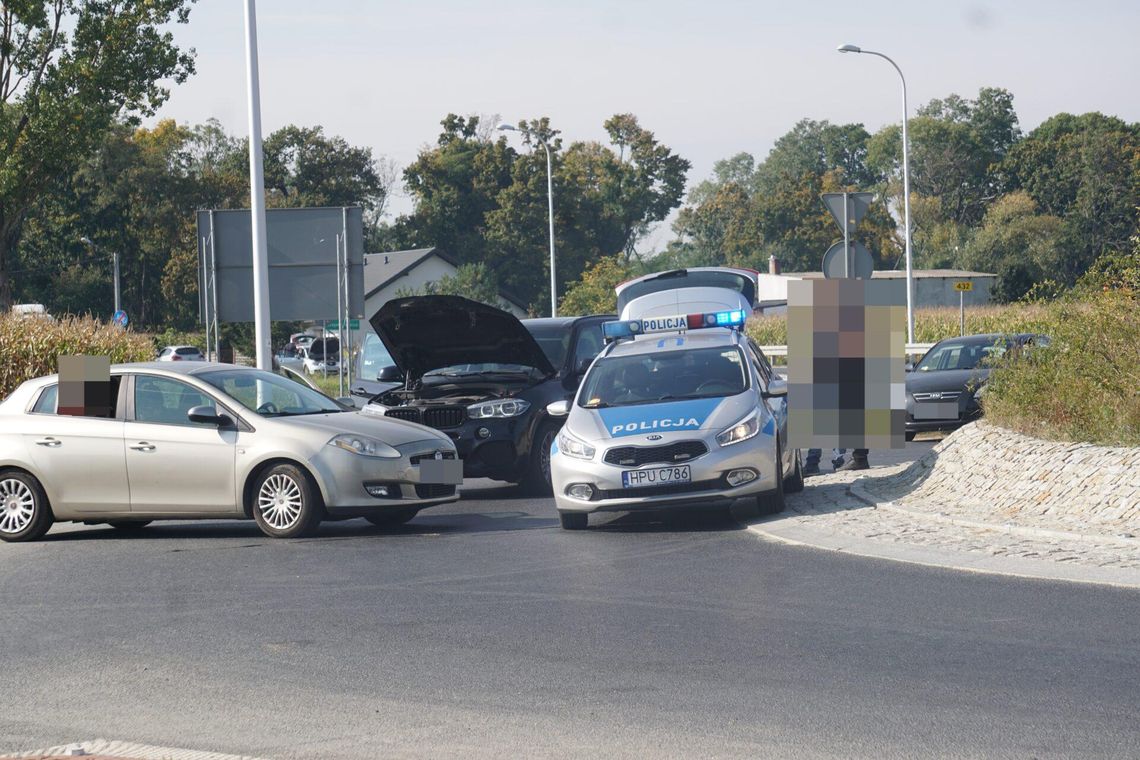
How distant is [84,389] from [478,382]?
14.2ft

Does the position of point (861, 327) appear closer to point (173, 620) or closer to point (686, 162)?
point (173, 620)

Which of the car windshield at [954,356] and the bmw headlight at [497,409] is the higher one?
the car windshield at [954,356]

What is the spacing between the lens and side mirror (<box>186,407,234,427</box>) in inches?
502

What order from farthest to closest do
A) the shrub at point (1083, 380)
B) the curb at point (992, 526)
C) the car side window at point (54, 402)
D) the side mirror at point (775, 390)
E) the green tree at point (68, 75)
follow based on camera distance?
the green tree at point (68, 75)
the side mirror at point (775, 390)
the car side window at point (54, 402)
the shrub at point (1083, 380)
the curb at point (992, 526)

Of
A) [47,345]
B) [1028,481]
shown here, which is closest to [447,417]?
[1028,481]

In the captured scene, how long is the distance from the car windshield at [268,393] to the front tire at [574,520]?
257 cm

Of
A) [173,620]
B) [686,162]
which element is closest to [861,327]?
[173,620]

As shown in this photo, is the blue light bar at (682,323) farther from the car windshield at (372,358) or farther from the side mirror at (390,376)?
the car windshield at (372,358)

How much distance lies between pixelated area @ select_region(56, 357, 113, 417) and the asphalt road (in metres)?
2.09

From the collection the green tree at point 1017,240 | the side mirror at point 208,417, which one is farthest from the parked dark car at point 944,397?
the green tree at point 1017,240

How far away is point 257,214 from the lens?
69.7 ft

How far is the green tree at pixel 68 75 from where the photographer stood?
34562mm

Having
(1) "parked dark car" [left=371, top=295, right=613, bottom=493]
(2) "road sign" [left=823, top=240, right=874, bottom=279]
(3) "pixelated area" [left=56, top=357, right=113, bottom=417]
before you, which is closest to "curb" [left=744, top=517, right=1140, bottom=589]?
(1) "parked dark car" [left=371, top=295, right=613, bottom=493]

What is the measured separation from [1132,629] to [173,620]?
5.60 m
